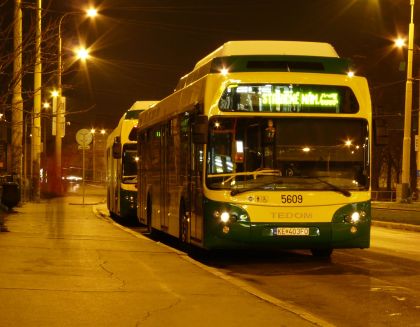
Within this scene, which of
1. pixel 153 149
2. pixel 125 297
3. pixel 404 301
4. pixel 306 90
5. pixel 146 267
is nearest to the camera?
pixel 125 297

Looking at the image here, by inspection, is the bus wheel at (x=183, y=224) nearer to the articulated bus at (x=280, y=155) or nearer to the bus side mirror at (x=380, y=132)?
the articulated bus at (x=280, y=155)

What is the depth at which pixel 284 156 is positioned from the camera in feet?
46.1

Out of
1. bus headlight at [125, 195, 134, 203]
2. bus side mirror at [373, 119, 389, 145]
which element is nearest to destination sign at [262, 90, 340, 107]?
bus side mirror at [373, 119, 389, 145]

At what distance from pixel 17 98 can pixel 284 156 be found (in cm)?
1042

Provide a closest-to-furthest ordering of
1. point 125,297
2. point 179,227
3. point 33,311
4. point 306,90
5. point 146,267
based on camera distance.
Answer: point 33,311 → point 125,297 → point 146,267 → point 306,90 → point 179,227

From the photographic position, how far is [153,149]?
20.2 meters

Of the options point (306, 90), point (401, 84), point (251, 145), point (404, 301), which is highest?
point (401, 84)

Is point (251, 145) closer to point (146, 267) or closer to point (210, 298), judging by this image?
point (146, 267)

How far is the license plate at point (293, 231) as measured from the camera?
14.2 m

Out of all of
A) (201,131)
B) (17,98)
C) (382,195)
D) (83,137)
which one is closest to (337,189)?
(201,131)

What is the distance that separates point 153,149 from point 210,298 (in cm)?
1007

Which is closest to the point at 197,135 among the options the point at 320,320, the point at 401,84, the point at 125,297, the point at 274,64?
the point at 274,64

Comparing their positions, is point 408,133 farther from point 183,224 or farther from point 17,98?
point 183,224

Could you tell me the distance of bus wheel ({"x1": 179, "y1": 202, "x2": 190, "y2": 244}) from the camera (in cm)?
1609
